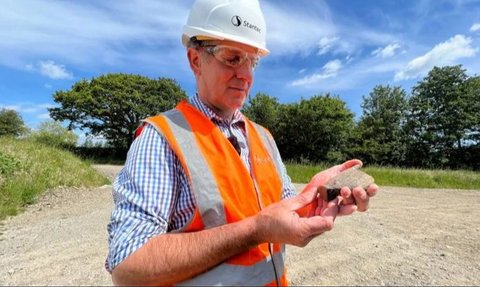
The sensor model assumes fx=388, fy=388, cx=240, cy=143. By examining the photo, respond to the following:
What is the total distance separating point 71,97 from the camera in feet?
148

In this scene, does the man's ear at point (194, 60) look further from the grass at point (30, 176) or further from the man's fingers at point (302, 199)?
the grass at point (30, 176)

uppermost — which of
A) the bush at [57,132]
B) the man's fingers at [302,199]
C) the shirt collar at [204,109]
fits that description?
the shirt collar at [204,109]

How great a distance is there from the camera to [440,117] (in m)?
54.3

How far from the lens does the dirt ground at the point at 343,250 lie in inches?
180

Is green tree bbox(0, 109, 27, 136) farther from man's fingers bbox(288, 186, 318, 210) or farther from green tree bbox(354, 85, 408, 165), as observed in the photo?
man's fingers bbox(288, 186, 318, 210)

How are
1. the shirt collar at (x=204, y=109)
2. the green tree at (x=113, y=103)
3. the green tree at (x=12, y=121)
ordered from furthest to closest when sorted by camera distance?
the green tree at (x=12, y=121) < the green tree at (x=113, y=103) < the shirt collar at (x=204, y=109)

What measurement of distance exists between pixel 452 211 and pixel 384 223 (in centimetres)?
279

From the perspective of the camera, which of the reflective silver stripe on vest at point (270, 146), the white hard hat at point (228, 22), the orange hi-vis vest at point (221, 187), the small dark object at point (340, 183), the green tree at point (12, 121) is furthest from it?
the green tree at point (12, 121)

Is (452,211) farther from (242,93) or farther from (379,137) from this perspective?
(379,137)

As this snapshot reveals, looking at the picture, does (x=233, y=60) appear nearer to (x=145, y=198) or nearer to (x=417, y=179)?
(x=145, y=198)

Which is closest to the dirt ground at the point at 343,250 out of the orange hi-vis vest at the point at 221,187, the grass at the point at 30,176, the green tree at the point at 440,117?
the grass at the point at 30,176

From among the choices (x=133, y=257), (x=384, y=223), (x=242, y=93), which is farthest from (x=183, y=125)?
(x=384, y=223)

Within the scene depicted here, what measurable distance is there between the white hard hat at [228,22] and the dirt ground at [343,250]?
3.26m

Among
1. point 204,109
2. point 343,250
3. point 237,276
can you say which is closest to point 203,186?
point 237,276
